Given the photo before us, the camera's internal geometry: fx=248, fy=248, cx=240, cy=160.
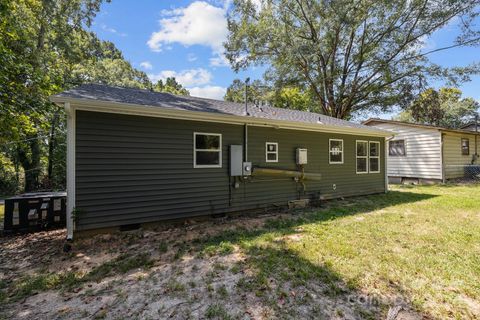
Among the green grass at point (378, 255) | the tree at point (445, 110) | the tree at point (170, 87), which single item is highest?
the tree at point (170, 87)

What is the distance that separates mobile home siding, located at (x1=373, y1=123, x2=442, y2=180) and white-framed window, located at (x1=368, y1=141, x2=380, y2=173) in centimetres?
331

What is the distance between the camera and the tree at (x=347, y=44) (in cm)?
1416

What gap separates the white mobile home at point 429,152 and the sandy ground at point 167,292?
13.3m

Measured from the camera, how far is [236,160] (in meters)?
6.59

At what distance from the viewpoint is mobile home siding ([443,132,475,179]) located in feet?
42.9

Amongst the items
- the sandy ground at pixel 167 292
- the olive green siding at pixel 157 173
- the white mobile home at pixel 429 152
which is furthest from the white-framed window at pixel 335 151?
the white mobile home at pixel 429 152

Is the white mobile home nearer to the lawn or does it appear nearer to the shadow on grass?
the lawn

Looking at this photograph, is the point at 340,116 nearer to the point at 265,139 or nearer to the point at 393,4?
the point at 393,4

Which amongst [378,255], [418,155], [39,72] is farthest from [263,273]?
[418,155]

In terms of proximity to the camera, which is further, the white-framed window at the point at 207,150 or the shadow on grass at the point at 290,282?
the white-framed window at the point at 207,150

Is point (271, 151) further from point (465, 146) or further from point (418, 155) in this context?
point (465, 146)

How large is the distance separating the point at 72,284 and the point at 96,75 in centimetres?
1964

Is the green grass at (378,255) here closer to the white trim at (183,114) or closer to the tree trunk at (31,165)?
the white trim at (183,114)

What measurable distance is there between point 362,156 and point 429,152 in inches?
238
